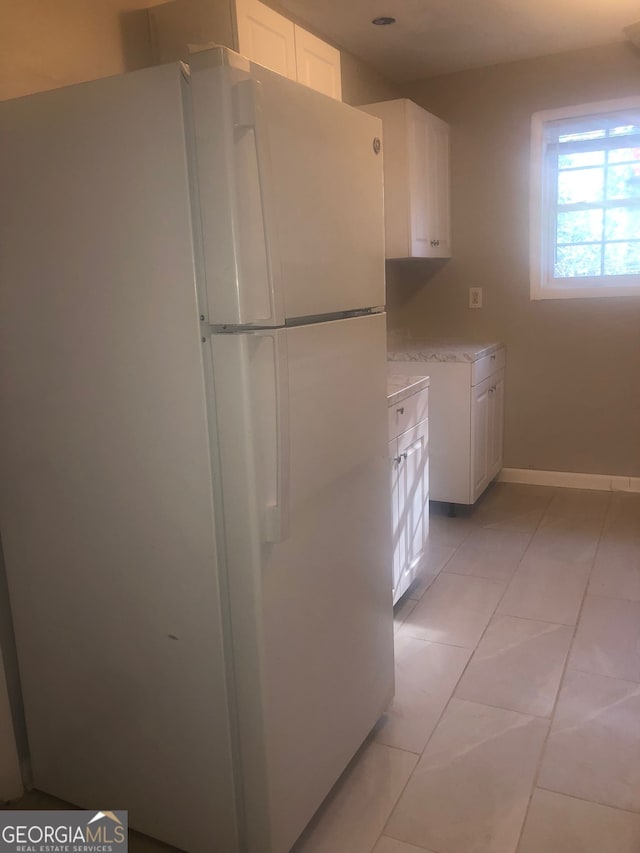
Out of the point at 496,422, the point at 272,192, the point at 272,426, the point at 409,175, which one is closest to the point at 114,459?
the point at 272,426

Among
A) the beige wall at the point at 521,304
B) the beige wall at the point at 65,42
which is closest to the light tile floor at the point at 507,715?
the beige wall at the point at 521,304

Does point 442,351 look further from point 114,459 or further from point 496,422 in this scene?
point 114,459

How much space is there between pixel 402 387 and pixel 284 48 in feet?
3.99

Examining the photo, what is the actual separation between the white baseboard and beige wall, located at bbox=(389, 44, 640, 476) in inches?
1.8

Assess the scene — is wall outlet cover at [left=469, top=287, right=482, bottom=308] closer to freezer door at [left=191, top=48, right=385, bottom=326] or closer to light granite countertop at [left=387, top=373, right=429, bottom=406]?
light granite countertop at [left=387, top=373, right=429, bottom=406]

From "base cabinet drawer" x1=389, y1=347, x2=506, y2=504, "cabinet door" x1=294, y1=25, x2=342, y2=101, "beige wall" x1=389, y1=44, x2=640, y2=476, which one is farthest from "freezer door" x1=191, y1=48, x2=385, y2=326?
Result: "beige wall" x1=389, y1=44, x2=640, y2=476

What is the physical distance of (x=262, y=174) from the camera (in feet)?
4.13

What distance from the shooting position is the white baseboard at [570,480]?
3.92 meters

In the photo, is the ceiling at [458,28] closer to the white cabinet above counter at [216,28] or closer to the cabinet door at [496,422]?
the white cabinet above counter at [216,28]

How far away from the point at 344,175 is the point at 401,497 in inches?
54.6

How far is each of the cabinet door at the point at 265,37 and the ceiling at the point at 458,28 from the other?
2.42 feet

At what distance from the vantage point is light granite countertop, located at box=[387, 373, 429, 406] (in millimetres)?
2457

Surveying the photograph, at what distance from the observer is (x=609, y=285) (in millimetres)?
3768

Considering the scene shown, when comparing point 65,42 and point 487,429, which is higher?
point 65,42
